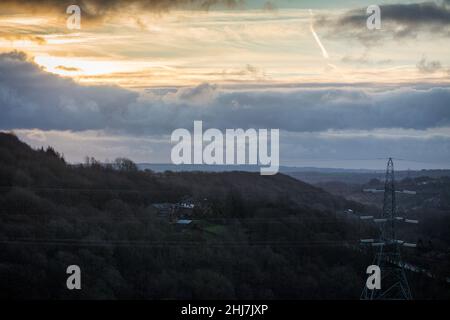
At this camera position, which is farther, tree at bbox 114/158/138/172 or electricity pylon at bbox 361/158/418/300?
tree at bbox 114/158/138/172

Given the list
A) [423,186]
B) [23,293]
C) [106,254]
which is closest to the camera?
[23,293]

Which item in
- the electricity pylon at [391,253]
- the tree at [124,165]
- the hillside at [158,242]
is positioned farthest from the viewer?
the tree at [124,165]

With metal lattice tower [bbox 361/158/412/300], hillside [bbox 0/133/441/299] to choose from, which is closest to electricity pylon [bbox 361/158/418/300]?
metal lattice tower [bbox 361/158/412/300]

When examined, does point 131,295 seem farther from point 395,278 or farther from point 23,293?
point 395,278

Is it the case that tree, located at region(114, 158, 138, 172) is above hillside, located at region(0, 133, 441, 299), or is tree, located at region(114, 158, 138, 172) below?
above

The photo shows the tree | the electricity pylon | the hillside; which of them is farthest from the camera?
the tree

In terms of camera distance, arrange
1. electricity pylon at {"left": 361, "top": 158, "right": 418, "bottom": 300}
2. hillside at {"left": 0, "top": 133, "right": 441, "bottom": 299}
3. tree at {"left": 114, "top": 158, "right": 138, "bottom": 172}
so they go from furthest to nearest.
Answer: tree at {"left": 114, "top": 158, "right": 138, "bottom": 172}, hillside at {"left": 0, "top": 133, "right": 441, "bottom": 299}, electricity pylon at {"left": 361, "top": 158, "right": 418, "bottom": 300}

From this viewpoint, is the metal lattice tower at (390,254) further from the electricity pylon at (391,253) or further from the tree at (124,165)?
the tree at (124,165)

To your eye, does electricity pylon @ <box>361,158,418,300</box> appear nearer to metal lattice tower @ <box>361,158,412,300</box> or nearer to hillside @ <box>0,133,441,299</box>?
metal lattice tower @ <box>361,158,412,300</box>

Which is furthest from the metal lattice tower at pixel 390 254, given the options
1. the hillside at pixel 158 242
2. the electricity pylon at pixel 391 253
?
the hillside at pixel 158 242

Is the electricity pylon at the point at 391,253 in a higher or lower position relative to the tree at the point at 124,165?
lower
